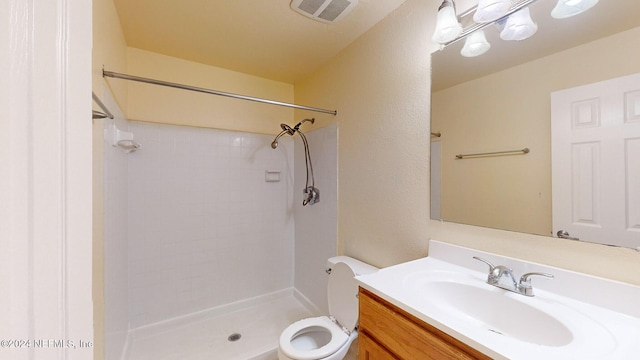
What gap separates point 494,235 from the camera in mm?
1046

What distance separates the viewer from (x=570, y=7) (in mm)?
862

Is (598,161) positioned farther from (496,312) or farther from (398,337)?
(398,337)

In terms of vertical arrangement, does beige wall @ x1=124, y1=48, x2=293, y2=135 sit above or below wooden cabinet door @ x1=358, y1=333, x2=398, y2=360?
above

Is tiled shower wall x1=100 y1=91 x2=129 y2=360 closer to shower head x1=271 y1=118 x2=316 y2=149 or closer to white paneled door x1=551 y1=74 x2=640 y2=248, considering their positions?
shower head x1=271 y1=118 x2=316 y2=149

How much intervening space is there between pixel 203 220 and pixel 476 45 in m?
2.31

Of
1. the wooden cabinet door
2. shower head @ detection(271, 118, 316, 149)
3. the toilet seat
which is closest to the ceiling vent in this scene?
shower head @ detection(271, 118, 316, 149)

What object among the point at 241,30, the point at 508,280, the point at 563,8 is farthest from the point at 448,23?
the point at 241,30

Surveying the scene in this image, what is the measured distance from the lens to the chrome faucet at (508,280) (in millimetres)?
855

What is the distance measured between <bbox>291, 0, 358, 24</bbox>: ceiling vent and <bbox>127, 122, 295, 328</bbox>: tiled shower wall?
49.7 inches

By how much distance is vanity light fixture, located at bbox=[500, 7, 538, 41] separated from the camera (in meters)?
0.94
